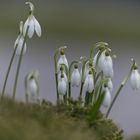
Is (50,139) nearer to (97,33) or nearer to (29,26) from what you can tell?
(29,26)

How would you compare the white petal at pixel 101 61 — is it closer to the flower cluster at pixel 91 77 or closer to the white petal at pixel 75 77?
the flower cluster at pixel 91 77

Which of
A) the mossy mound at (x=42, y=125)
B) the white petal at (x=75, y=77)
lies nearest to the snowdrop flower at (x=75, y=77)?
the white petal at (x=75, y=77)

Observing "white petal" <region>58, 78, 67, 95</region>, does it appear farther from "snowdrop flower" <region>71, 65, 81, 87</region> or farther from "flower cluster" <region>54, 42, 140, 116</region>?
"snowdrop flower" <region>71, 65, 81, 87</region>

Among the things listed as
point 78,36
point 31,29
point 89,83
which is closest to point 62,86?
point 89,83

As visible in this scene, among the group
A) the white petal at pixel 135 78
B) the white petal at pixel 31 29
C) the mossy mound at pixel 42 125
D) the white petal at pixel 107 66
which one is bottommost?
the mossy mound at pixel 42 125

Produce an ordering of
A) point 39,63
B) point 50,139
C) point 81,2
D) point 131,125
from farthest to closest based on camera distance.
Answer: point 81,2 < point 39,63 < point 131,125 < point 50,139

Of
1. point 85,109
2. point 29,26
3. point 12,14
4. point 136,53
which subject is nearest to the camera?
point 85,109

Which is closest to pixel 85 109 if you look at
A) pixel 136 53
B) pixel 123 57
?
pixel 123 57
